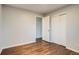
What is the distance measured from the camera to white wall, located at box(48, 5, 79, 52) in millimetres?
1812

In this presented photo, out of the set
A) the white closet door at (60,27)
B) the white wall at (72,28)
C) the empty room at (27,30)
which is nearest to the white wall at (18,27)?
the empty room at (27,30)

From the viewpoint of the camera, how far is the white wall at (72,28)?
1812 millimetres

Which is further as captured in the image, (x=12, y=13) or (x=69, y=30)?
(x=69, y=30)

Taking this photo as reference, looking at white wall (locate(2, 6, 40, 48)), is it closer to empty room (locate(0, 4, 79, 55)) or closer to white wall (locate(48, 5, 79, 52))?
empty room (locate(0, 4, 79, 55))

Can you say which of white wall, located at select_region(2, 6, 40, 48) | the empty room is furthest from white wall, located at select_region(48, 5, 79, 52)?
white wall, located at select_region(2, 6, 40, 48)

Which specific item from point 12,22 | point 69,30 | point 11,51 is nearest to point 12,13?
point 12,22

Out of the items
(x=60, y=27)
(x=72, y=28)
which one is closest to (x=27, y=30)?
(x=60, y=27)

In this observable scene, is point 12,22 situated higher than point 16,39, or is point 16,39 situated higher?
point 12,22

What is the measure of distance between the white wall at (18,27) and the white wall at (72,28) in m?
0.59

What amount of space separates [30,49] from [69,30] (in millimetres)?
1153

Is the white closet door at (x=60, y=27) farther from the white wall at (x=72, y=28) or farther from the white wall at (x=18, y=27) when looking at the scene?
the white wall at (x=18, y=27)

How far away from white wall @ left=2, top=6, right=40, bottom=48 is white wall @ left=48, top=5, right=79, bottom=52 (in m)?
0.59
